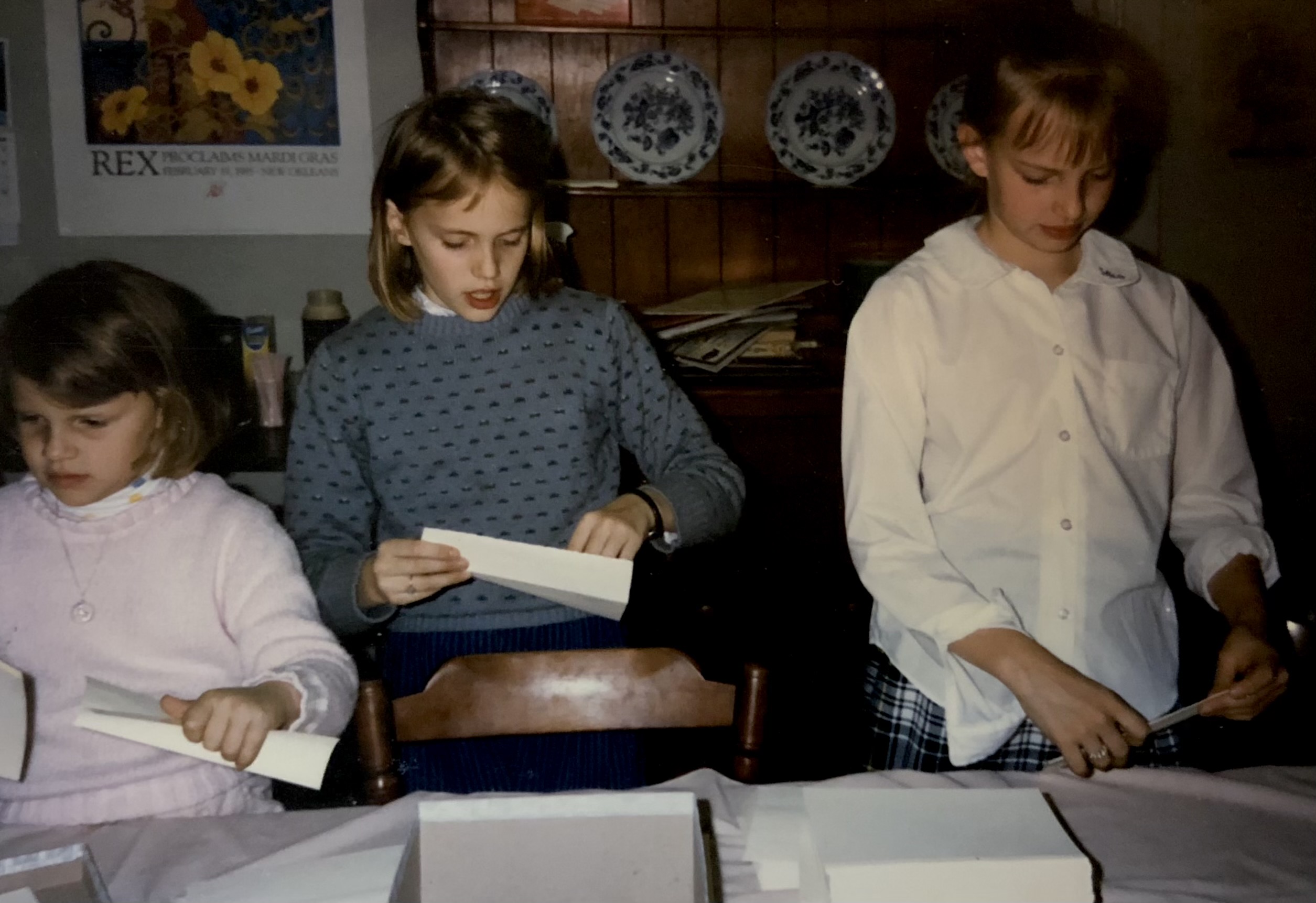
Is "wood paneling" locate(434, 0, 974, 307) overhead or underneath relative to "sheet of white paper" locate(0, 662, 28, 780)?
overhead

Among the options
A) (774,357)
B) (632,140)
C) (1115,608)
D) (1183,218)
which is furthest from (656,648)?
(1183,218)

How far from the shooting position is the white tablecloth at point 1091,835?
2.06 feet

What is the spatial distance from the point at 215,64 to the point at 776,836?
5.18 ft

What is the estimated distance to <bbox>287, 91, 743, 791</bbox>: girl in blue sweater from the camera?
945 millimetres

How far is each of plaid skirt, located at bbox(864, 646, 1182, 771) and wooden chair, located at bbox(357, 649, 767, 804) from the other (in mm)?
184

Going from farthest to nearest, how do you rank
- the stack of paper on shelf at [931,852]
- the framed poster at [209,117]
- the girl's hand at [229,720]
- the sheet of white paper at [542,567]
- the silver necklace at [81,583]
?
the framed poster at [209,117]
the silver necklace at [81,583]
the sheet of white paper at [542,567]
the girl's hand at [229,720]
the stack of paper on shelf at [931,852]

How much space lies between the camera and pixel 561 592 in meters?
0.80

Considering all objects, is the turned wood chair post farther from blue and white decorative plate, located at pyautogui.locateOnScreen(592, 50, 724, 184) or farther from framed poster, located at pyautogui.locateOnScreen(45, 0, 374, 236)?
framed poster, located at pyautogui.locateOnScreen(45, 0, 374, 236)

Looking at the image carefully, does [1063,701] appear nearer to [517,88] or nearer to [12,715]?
[12,715]

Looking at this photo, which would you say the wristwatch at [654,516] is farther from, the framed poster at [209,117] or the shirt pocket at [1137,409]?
the framed poster at [209,117]

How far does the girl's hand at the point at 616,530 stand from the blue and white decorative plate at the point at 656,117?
3.21 feet

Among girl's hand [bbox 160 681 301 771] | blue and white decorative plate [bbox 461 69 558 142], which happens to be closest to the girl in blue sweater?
girl's hand [bbox 160 681 301 771]

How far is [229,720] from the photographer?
2.25 ft

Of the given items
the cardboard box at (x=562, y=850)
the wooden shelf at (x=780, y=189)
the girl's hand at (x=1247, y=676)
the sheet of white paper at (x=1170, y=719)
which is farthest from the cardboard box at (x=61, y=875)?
the wooden shelf at (x=780, y=189)
